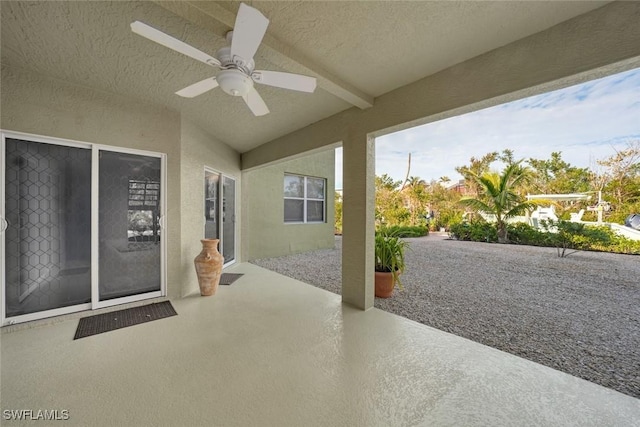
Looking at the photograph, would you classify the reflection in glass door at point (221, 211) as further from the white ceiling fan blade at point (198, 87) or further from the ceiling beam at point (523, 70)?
the ceiling beam at point (523, 70)

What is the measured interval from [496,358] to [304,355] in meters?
1.74

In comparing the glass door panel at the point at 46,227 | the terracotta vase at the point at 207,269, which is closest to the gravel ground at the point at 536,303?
the terracotta vase at the point at 207,269

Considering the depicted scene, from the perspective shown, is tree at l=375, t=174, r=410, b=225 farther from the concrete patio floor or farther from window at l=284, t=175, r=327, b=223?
the concrete patio floor

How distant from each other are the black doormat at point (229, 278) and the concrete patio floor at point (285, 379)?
1.55 m

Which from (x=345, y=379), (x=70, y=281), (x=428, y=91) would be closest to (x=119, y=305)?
(x=70, y=281)

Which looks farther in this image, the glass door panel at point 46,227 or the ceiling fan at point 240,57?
the glass door panel at point 46,227

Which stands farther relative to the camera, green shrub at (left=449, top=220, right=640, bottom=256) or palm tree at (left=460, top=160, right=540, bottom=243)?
palm tree at (left=460, top=160, right=540, bottom=243)

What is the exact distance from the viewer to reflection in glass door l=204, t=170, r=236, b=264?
462cm

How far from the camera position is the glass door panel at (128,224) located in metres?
3.06

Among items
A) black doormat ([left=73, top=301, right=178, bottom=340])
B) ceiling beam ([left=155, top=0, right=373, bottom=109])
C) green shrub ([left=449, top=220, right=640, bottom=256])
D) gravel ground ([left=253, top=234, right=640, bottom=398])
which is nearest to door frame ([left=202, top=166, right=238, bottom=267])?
gravel ground ([left=253, top=234, right=640, bottom=398])

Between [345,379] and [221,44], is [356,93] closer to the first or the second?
[221,44]

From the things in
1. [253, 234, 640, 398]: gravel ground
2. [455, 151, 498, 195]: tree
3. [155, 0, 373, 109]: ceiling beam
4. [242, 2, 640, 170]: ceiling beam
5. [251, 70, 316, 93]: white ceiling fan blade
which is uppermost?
[455, 151, 498, 195]: tree

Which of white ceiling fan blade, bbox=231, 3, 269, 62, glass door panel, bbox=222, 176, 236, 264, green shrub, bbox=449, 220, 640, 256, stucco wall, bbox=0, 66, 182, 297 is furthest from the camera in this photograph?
green shrub, bbox=449, 220, 640, 256

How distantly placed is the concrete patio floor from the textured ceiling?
8.66ft
